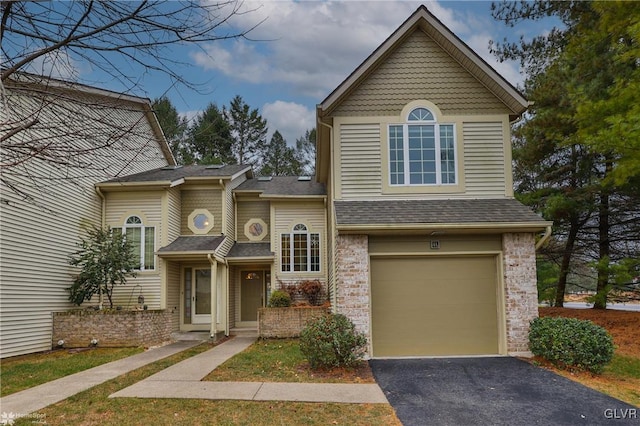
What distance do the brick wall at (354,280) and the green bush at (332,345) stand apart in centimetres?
74

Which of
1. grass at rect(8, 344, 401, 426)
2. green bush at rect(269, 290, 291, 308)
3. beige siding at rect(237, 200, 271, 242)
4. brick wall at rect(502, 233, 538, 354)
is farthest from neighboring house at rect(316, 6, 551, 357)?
beige siding at rect(237, 200, 271, 242)

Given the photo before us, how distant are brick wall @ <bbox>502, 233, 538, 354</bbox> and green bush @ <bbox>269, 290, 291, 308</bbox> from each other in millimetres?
6684

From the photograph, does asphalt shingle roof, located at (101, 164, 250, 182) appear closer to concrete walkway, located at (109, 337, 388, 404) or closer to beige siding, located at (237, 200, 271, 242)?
beige siding, located at (237, 200, 271, 242)

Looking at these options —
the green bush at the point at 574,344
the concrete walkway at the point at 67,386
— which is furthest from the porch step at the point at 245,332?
the green bush at the point at 574,344

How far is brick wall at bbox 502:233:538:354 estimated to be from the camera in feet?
30.5

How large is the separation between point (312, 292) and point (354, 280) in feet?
18.1

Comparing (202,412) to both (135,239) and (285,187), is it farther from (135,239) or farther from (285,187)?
(285,187)

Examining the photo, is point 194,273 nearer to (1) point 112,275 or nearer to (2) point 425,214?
(1) point 112,275

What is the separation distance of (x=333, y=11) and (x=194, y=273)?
11434mm

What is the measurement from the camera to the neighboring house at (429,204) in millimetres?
9367

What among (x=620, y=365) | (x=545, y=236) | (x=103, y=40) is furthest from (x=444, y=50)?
(x=103, y=40)

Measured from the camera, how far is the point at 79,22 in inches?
167

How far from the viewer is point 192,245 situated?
1430cm

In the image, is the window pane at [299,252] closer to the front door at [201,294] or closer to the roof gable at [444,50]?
the front door at [201,294]
